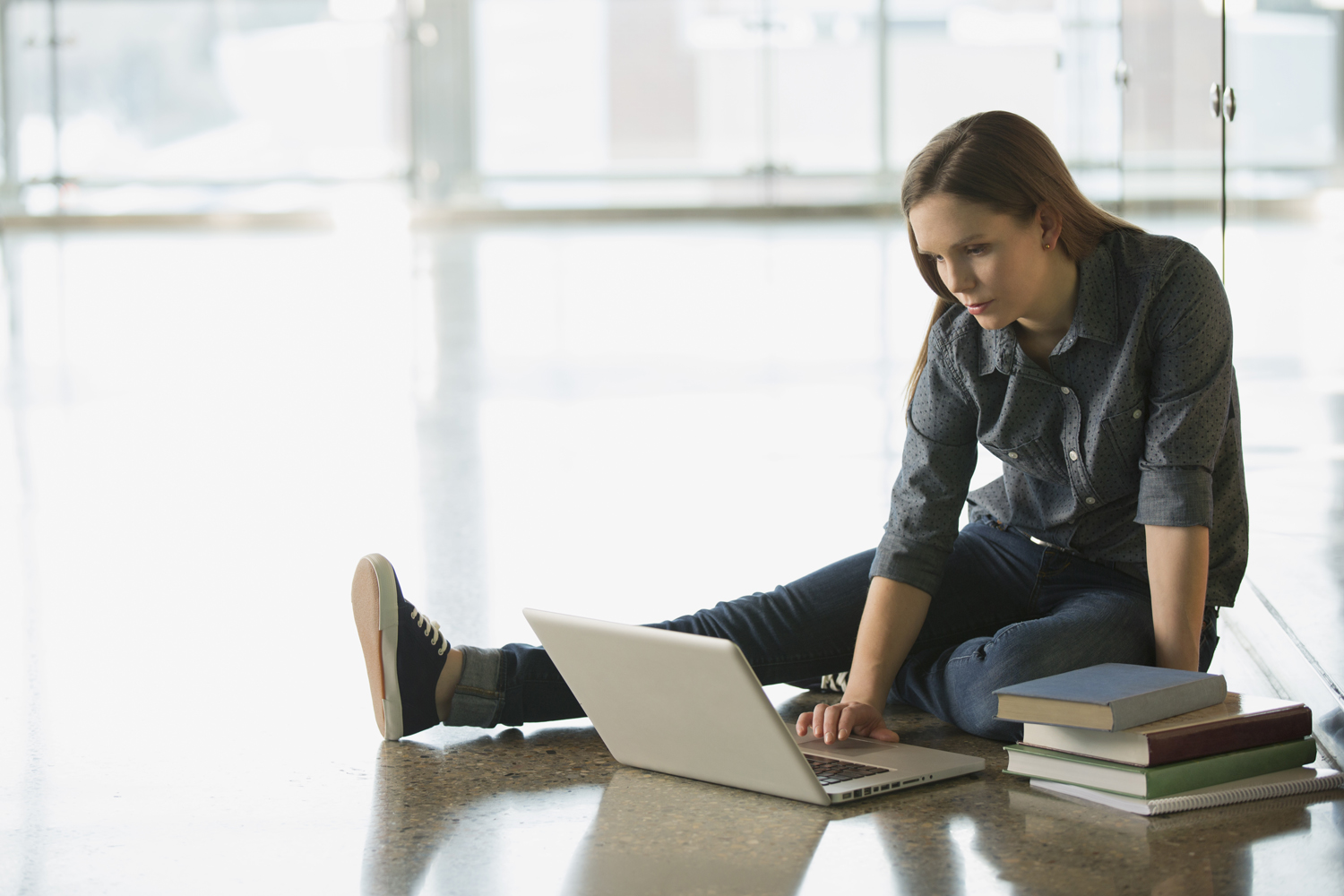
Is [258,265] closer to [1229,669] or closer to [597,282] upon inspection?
[597,282]

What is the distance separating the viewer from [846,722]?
5.45 ft

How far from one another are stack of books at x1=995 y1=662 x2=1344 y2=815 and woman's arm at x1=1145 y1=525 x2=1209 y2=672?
7 centimetres

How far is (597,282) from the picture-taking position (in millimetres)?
6941

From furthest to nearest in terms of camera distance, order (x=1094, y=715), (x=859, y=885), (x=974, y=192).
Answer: (x=974, y=192) < (x=1094, y=715) < (x=859, y=885)

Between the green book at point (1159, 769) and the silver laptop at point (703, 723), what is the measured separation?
0.07 m

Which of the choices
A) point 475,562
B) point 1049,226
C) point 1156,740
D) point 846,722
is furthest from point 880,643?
point 475,562

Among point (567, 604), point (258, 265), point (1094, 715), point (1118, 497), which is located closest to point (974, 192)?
point (1118, 497)

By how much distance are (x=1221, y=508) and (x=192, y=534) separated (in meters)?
1.77

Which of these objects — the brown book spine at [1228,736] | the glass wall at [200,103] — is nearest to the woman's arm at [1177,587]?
the brown book spine at [1228,736]

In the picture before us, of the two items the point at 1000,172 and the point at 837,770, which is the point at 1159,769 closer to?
the point at 837,770

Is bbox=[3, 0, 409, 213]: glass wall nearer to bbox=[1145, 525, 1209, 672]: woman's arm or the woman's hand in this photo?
the woman's hand

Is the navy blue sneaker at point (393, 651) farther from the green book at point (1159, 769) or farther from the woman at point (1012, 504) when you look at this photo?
the green book at point (1159, 769)

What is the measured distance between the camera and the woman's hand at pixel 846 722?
1656 millimetres

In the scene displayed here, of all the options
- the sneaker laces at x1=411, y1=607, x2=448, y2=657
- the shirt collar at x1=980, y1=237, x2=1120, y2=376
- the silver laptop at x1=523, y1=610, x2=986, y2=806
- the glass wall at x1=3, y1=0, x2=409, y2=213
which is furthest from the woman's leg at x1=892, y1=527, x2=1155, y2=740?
the glass wall at x1=3, y1=0, x2=409, y2=213
